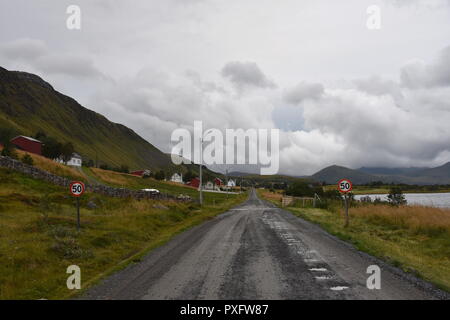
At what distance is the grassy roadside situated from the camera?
9.60 metres

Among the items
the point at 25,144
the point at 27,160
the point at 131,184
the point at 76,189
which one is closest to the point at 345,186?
the point at 76,189

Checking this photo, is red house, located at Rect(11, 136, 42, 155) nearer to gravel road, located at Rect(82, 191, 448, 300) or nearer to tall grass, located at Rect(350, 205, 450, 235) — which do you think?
tall grass, located at Rect(350, 205, 450, 235)

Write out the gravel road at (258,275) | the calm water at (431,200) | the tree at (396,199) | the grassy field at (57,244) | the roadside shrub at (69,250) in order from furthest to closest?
the calm water at (431,200) < the tree at (396,199) < the roadside shrub at (69,250) < the grassy field at (57,244) < the gravel road at (258,275)

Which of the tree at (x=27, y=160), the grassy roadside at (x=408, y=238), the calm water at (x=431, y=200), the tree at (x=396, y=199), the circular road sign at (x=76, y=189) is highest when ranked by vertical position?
the tree at (x=27, y=160)

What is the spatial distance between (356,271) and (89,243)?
961 cm

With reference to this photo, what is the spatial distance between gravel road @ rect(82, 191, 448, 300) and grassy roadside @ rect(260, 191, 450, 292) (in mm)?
735

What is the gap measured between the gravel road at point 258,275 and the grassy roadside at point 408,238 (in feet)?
2.41

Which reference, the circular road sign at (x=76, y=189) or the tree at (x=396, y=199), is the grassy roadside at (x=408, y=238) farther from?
the tree at (x=396, y=199)

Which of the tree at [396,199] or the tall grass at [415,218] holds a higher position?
the tall grass at [415,218]

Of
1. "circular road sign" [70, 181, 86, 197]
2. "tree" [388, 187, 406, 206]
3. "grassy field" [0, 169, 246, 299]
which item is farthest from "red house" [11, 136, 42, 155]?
"tree" [388, 187, 406, 206]

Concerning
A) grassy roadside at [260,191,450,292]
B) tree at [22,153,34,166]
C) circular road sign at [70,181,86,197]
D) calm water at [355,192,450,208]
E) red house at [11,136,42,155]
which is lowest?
calm water at [355,192,450,208]

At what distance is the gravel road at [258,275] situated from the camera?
267 inches

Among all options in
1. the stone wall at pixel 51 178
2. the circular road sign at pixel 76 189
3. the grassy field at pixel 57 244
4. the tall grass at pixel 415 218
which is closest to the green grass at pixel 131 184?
the stone wall at pixel 51 178
